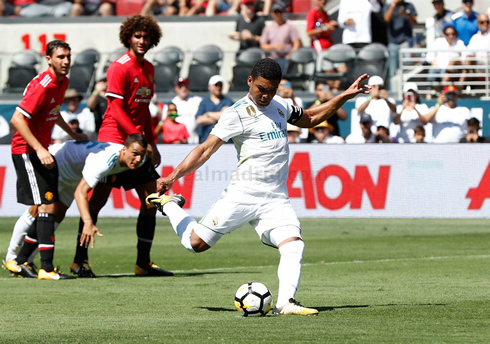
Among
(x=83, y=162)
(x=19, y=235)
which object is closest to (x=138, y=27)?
(x=83, y=162)

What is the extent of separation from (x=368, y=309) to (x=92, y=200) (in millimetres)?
4049

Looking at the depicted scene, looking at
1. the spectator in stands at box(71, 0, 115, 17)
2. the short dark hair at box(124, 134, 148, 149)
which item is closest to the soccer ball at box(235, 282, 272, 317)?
the short dark hair at box(124, 134, 148, 149)

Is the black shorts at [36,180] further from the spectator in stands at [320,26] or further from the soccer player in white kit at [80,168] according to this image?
the spectator in stands at [320,26]

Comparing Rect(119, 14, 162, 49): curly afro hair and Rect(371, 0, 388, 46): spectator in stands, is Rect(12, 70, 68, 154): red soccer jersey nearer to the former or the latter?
Rect(119, 14, 162, 49): curly afro hair

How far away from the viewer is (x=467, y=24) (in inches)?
836

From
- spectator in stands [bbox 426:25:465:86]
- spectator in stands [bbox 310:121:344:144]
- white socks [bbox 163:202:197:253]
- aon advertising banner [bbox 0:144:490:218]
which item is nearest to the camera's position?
white socks [bbox 163:202:197:253]

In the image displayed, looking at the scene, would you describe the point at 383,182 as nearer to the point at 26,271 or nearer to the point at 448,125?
the point at 448,125

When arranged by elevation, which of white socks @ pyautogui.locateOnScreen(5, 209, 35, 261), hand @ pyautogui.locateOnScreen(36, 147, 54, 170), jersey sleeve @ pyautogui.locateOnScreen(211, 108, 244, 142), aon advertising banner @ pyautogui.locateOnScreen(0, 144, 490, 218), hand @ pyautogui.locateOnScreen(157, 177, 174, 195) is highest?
jersey sleeve @ pyautogui.locateOnScreen(211, 108, 244, 142)

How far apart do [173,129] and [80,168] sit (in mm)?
9076

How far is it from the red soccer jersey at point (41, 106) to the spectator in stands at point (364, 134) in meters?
9.54

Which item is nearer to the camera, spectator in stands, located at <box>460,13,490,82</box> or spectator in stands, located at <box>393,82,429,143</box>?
spectator in stands, located at <box>393,82,429,143</box>

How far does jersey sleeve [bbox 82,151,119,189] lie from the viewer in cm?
906

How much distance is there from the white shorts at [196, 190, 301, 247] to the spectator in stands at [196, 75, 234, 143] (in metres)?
11.3

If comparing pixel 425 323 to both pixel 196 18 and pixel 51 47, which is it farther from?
pixel 196 18
